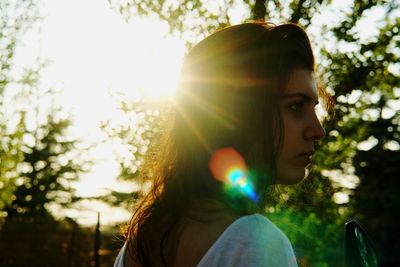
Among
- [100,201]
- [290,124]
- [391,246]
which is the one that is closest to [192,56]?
[290,124]

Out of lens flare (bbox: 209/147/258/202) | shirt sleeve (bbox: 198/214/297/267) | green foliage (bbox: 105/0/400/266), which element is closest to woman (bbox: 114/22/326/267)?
lens flare (bbox: 209/147/258/202)

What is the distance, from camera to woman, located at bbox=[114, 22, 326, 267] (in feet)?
4.73

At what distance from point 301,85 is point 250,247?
0.64m

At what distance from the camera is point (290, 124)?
1.54 meters

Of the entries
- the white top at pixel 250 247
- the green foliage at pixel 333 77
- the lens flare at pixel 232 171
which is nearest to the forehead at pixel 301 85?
the lens flare at pixel 232 171

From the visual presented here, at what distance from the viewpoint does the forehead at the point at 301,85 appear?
1.55 meters

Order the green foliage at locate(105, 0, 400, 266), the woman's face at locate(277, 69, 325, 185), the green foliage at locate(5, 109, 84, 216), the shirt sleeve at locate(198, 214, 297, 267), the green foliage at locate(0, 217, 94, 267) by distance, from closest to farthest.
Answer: the shirt sleeve at locate(198, 214, 297, 267)
the woman's face at locate(277, 69, 325, 185)
the green foliage at locate(105, 0, 400, 266)
the green foliage at locate(0, 217, 94, 267)
the green foliage at locate(5, 109, 84, 216)

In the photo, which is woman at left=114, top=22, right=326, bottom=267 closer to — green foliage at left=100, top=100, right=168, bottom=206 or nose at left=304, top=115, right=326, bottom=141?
nose at left=304, top=115, right=326, bottom=141

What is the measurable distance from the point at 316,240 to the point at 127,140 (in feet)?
8.67

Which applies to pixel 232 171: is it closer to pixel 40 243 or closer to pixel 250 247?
pixel 250 247

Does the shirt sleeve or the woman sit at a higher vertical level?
the woman

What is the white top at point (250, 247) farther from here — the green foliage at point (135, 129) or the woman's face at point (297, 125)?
the green foliage at point (135, 129)

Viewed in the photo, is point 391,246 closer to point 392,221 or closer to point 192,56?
point 392,221

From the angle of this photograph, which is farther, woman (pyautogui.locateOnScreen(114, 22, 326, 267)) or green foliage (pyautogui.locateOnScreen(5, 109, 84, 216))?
green foliage (pyautogui.locateOnScreen(5, 109, 84, 216))
